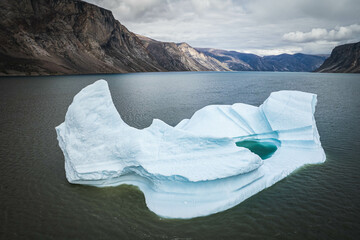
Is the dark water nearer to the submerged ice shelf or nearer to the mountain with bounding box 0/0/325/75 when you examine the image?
the submerged ice shelf

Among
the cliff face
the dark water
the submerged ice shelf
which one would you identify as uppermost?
the cliff face

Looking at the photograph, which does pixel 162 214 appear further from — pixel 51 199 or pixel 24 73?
pixel 24 73

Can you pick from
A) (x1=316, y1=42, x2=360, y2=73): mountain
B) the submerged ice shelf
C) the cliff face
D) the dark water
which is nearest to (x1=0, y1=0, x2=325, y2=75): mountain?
the cliff face

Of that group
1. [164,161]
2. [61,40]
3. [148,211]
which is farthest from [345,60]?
[148,211]

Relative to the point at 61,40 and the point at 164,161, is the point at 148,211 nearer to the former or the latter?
the point at 164,161

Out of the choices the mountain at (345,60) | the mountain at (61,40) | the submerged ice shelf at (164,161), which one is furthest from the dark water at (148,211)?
the mountain at (345,60)

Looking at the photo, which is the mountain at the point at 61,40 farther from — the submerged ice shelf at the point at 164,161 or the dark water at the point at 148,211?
the submerged ice shelf at the point at 164,161
